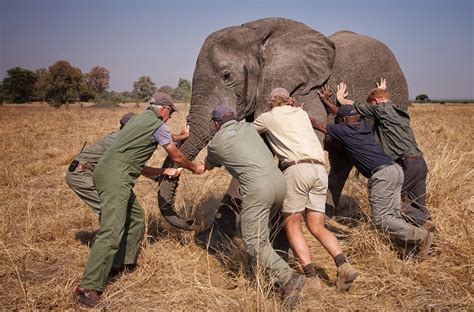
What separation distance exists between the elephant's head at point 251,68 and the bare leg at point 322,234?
207cm

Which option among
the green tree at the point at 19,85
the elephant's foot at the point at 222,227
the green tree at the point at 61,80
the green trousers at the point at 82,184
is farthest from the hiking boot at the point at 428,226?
the green tree at the point at 19,85

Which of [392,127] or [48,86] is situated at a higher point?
[392,127]

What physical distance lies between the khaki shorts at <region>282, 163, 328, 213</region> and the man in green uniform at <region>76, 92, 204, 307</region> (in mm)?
1318

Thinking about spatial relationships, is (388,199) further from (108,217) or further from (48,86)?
(48,86)

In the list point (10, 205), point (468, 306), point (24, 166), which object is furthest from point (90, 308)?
point (24, 166)

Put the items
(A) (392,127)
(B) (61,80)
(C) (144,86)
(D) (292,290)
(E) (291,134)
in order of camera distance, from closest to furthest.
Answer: (D) (292,290)
(E) (291,134)
(A) (392,127)
(B) (61,80)
(C) (144,86)

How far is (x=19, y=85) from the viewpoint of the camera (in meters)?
73.1

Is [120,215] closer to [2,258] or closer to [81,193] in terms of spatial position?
[81,193]

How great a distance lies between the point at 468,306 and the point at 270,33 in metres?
4.49

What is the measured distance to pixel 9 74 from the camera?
7406cm

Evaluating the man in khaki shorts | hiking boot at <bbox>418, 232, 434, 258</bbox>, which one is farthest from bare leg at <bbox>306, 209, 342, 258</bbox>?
hiking boot at <bbox>418, 232, 434, 258</bbox>

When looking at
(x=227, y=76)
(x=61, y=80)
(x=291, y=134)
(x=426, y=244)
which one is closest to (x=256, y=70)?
(x=227, y=76)

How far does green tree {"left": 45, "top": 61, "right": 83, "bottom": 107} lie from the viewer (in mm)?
67375

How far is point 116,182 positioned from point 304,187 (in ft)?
6.59
